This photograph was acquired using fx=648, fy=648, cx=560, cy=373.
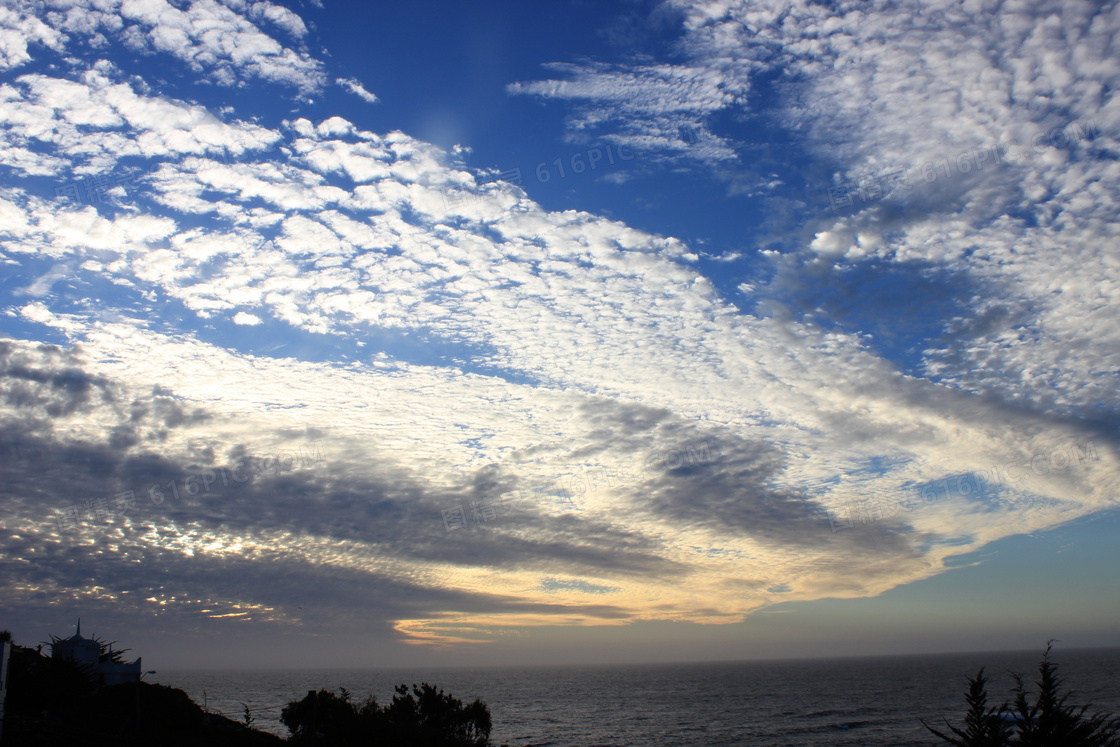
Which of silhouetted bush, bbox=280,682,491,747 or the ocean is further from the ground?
silhouetted bush, bbox=280,682,491,747

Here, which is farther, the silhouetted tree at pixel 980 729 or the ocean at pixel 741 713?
the ocean at pixel 741 713

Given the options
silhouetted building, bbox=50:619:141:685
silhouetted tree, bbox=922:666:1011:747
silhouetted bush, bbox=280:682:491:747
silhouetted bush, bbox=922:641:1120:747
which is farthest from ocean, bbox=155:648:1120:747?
silhouetted bush, bbox=922:641:1120:747

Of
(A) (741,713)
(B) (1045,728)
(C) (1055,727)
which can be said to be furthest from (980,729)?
(A) (741,713)

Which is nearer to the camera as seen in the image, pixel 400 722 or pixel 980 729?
pixel 980 729

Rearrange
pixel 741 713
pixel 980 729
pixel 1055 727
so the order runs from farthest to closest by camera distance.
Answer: pixel 741 713 < pixel 980 729 < pixel 1055 727

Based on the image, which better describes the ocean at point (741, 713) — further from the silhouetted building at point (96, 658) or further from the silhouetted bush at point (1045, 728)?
the silhouetted bush at point (1045, 728)

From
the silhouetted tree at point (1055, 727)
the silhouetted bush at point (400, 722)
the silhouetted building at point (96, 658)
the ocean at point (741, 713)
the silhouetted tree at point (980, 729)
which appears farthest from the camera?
the ocean at point (741, 713)

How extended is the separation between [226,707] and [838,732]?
132 metres

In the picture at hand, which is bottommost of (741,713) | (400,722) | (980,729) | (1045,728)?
(741,713)

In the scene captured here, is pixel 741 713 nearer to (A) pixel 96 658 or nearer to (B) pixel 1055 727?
(A) pixel 96 658

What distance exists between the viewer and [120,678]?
58062 mm

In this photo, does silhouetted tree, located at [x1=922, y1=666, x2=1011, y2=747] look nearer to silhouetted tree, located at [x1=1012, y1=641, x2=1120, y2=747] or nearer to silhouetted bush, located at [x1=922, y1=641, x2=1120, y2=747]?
silhouetted bush, located at [x1=922, y1=641, x2=1120, y2=747]

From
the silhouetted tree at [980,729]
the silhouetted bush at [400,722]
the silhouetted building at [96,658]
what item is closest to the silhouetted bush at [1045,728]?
the silhouetted tree at [980,729]

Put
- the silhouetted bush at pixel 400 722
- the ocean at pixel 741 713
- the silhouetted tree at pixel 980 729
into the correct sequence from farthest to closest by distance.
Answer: the ocean at pixel 741 713, the silhouetted bush at pixel 400 722, the silhouetted tree at pixel 980 729
